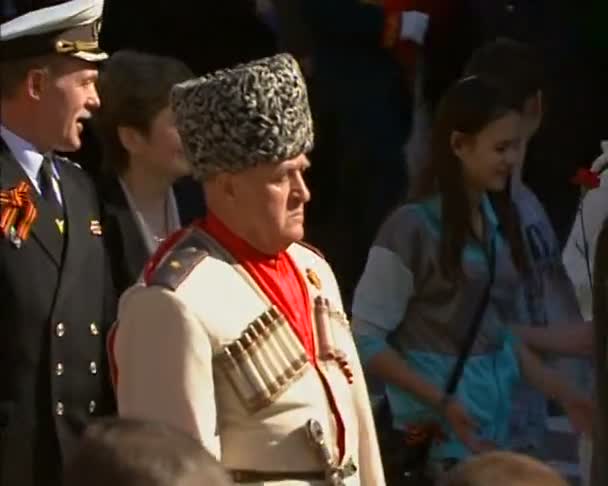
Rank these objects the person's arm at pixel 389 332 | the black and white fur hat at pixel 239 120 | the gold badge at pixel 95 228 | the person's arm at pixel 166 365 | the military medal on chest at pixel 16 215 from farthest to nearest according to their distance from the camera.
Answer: the person's arm at pixel 389 332, the gold badge at pixel 95 228, the military medal on chest at pixel 16 215, the black and white fur hat at pixel 239 120, the person's arm at pixel 166 365

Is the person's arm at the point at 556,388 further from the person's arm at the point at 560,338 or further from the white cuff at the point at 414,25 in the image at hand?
the white cuff at the point at 414,25

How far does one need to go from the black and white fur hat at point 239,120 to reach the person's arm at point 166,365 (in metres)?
0.32

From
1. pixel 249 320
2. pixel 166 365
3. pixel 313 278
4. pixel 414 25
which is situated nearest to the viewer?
pixel 166 365

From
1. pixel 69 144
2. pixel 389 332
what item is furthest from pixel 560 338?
pixel 69 144

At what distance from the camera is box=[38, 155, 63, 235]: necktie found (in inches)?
206

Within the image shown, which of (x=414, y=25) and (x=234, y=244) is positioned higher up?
(x=234, y=244)

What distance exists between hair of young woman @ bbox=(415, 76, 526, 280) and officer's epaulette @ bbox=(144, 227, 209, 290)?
4.97 ft

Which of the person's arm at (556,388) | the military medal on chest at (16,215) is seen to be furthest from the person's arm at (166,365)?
the person's arm at (556,388)

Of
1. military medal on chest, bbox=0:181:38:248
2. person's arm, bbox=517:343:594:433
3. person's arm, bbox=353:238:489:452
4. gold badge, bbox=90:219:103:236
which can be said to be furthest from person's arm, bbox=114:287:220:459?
person's arm, bbox=517:343:594:433

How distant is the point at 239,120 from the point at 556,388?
1911 mm

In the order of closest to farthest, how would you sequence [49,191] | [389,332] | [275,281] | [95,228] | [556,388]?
[275,281], [49,191], [95,228], [389,332], [556,388]

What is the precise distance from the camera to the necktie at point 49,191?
5.24 meters

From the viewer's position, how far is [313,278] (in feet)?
15.8

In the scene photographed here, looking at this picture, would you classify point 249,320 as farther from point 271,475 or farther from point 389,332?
point 389,332
